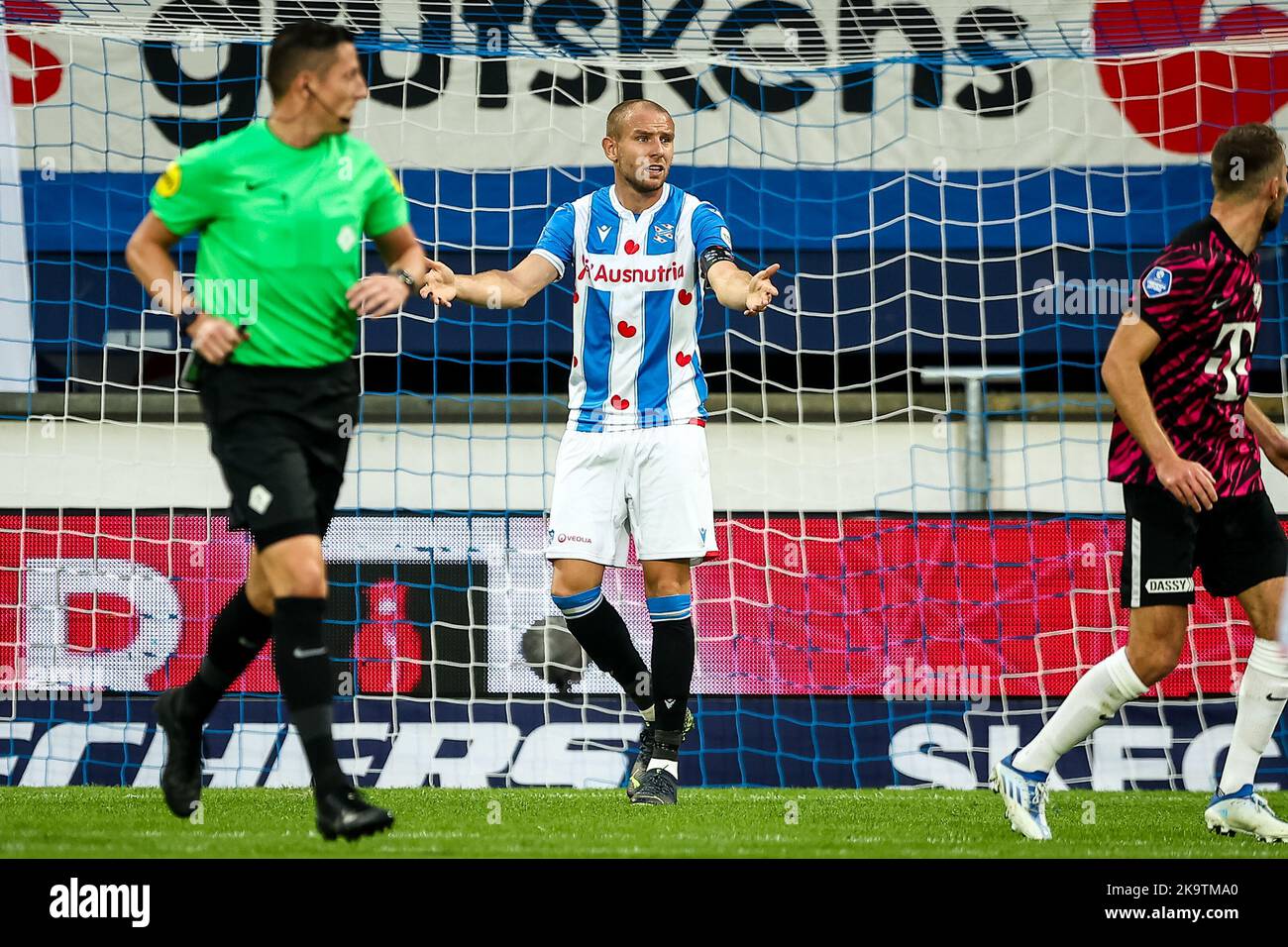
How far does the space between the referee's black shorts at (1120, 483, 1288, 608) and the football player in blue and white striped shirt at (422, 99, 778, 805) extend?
54.5 inches

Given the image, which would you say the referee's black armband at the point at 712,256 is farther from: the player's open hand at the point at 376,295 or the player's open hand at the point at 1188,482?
the player's open hand at the point at 1188,482

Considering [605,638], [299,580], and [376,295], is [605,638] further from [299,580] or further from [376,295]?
[376,295]

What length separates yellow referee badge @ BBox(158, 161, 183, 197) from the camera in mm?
3586

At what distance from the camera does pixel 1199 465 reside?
161 inches

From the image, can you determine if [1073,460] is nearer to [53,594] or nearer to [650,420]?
[650,420]

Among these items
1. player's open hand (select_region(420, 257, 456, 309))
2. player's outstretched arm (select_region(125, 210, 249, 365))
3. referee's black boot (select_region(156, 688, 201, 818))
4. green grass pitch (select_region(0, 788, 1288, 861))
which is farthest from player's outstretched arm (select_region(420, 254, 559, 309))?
green grass pitch (select_region(0, 788, 1288, 861))

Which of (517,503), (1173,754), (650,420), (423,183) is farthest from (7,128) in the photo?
(1173,754)

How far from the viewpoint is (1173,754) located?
6426 mm

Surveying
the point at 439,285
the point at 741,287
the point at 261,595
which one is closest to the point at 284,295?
the point at 261,595

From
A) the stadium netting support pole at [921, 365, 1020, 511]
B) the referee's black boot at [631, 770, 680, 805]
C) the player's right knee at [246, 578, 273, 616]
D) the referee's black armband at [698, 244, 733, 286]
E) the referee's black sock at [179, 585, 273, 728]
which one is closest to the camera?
the player's right knee at [246, 578, 273, 616]

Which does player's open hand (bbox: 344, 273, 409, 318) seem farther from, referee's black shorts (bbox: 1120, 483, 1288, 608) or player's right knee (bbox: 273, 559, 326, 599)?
referee's black shorts (bbox: 1120, 483, 1288, 608)

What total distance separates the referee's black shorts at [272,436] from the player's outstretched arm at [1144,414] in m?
2.04

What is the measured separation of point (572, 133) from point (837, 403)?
2002 millimetres

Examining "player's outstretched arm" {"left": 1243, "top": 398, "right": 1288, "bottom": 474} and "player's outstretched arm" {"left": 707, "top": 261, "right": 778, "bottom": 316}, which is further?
"player's outstretched arm" {"left": 1243, "top": 398, "right": 1288, "bottom": 474}
